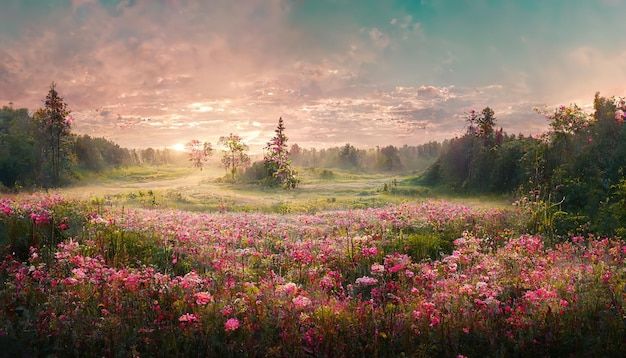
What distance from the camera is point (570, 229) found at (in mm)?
16156

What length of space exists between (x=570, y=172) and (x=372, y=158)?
10111 cm

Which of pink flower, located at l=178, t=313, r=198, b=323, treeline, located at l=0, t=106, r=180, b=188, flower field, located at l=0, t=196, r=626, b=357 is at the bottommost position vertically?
flower field, located at l=0, t=196, r=626, b=357

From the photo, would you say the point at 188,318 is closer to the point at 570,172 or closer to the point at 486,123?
the point at 570,172

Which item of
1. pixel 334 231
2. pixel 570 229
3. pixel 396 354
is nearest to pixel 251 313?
pixel 396 354

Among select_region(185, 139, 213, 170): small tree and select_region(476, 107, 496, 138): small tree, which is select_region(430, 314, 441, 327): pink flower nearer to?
select_region(476, 107, 496, 138): small tree

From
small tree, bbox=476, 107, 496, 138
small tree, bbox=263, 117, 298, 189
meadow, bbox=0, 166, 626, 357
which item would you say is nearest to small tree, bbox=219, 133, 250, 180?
small tree, bbox=263, 117, 298, 189

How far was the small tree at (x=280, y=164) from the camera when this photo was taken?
54.4 m

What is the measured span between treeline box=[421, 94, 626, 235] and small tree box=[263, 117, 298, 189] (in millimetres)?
20105

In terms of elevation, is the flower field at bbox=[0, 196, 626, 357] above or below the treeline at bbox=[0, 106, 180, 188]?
below

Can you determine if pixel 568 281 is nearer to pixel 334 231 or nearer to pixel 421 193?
pixel 334 231

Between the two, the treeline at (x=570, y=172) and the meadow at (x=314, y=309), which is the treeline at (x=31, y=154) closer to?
the meadow at (x=314, y=309)

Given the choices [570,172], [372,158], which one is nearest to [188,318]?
[570,172]

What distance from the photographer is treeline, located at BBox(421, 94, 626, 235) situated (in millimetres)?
16062

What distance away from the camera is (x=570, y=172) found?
1980 centimetres
